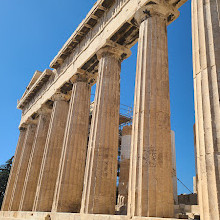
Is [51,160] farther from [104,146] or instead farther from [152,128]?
[152,128]

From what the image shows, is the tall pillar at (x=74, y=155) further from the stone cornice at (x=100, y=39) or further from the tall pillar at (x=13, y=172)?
the tall pillar at (x=13, y=172)

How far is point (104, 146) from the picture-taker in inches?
596

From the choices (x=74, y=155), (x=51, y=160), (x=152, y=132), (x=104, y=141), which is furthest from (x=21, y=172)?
(x=152, y=132)

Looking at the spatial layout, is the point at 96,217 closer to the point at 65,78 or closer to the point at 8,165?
the point at 65,78

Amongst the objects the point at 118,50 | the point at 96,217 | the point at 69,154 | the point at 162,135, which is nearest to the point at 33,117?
the point at 69,154

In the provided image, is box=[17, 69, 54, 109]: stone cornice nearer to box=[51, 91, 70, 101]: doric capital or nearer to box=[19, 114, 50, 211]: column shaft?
box=[51, 91, 70, 101]: doric capital

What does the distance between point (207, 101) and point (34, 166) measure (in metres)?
21.8

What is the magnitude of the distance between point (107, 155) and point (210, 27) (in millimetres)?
8929

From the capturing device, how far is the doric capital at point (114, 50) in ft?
57.6

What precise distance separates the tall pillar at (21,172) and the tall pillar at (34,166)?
3937 mm

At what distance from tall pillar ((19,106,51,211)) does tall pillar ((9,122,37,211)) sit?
12.9ft

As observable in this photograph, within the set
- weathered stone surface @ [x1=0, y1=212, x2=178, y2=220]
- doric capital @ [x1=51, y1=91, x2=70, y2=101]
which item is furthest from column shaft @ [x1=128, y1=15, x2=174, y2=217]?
doric capital @ [x1=51, y1=91, x2=70, y2=101]

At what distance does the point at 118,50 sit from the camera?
1775 centimetres

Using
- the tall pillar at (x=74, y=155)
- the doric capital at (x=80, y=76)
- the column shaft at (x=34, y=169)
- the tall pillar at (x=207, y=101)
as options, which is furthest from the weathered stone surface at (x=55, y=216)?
the doric capital at (x=80, y=76)
